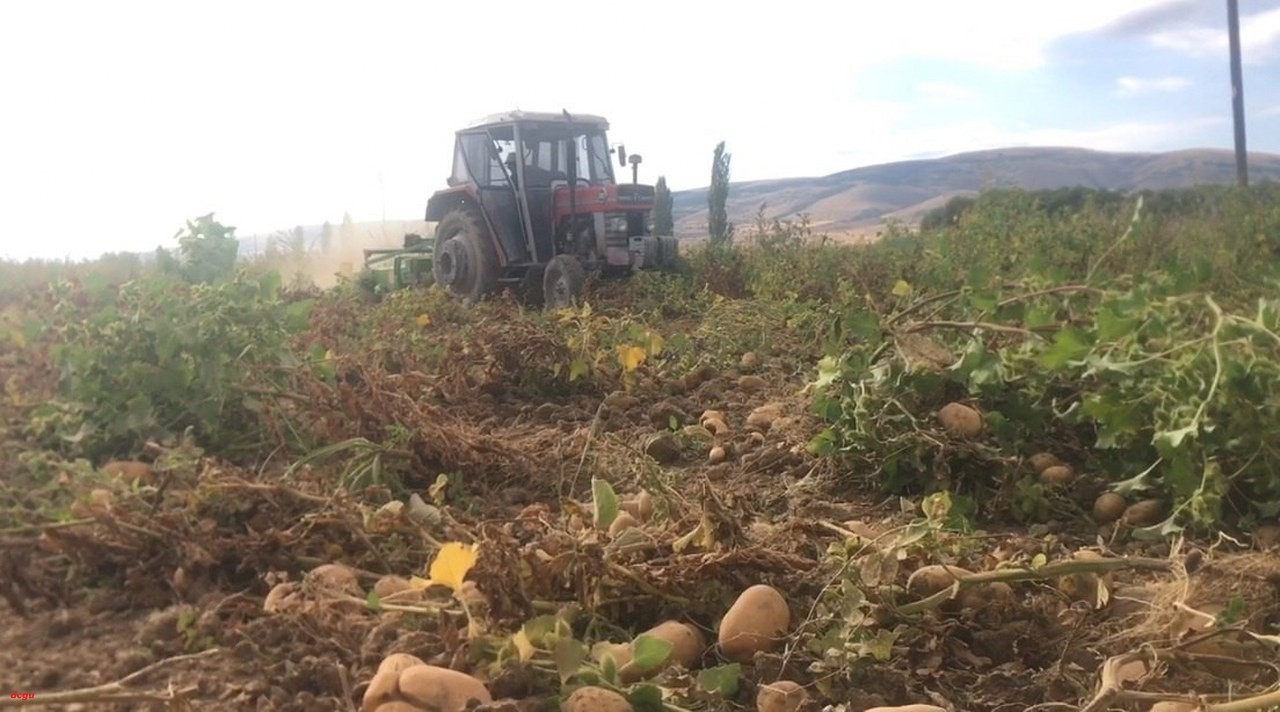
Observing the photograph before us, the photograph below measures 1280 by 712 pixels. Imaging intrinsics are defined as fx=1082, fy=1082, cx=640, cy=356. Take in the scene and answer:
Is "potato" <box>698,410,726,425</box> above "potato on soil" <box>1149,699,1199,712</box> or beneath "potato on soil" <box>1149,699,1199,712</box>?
above

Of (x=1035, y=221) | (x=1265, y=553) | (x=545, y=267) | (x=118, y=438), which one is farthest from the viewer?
(x=545, y=267)

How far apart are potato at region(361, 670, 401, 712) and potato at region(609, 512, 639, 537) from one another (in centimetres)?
73

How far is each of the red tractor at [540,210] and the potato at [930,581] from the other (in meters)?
8.24

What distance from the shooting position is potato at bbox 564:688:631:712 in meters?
1.78

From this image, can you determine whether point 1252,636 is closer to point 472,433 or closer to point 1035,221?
point 472,433

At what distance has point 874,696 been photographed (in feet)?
6.32

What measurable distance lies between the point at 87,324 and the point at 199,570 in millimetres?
1490

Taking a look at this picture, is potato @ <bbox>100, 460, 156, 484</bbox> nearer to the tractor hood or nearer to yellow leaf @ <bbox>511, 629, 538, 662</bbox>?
yellow leaf @ <bbox>511, 629, 538, 662</bbox>

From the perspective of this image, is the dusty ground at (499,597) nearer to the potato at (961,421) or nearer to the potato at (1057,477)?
the potato at (1057,477)

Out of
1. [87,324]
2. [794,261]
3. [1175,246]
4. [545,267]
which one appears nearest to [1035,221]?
[1175,246]

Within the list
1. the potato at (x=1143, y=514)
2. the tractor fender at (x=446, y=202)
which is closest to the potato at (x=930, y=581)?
the potato at (x=1143, y=514)

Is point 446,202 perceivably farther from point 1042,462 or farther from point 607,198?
point 1042,462

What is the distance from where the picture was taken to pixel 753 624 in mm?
2104

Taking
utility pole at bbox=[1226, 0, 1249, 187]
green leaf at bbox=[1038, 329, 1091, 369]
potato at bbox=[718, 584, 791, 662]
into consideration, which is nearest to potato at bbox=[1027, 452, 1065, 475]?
green leaf at bbox=[1038, 329, 1091, 369]
